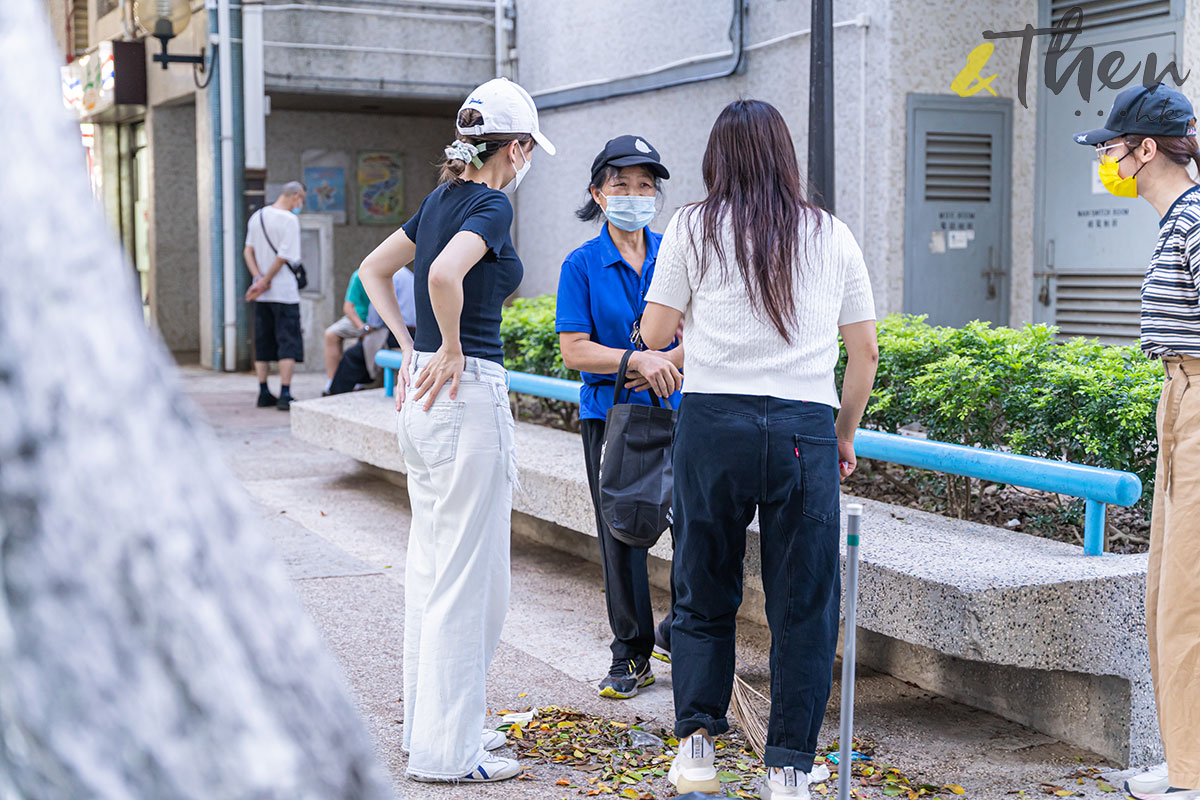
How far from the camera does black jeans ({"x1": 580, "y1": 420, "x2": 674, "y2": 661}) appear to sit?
14.7 ft

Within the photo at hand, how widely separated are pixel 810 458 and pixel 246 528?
104 inches

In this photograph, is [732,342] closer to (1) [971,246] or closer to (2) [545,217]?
(1) [971,246]

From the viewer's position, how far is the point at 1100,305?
970 centimetres

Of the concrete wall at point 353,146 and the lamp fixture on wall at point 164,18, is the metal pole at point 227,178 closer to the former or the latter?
the lamp fixture on wall at point 164,18

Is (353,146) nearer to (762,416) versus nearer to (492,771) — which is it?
(492,771)

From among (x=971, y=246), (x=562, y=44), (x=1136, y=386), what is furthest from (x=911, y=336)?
(x=562, y=44)

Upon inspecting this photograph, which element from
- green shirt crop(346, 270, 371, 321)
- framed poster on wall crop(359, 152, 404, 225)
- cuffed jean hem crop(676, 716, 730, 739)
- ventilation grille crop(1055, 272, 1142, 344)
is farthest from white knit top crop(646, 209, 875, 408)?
framed poster on wall crop(359, 152, 404, 225)

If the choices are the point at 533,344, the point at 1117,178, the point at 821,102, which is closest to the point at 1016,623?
the point at 1117,178

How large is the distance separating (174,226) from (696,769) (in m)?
16.1

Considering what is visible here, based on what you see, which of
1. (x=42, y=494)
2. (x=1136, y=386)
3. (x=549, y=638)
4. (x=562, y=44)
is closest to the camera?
(x=42, y=494)

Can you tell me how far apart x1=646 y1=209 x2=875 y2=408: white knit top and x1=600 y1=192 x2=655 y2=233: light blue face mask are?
825mm

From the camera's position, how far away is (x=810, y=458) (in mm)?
3355

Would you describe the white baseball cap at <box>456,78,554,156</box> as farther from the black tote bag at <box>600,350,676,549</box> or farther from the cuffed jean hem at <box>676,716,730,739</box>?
the cuffed jean hem at <box>676,716,730,739</box>

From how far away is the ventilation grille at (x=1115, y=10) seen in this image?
351 inches
